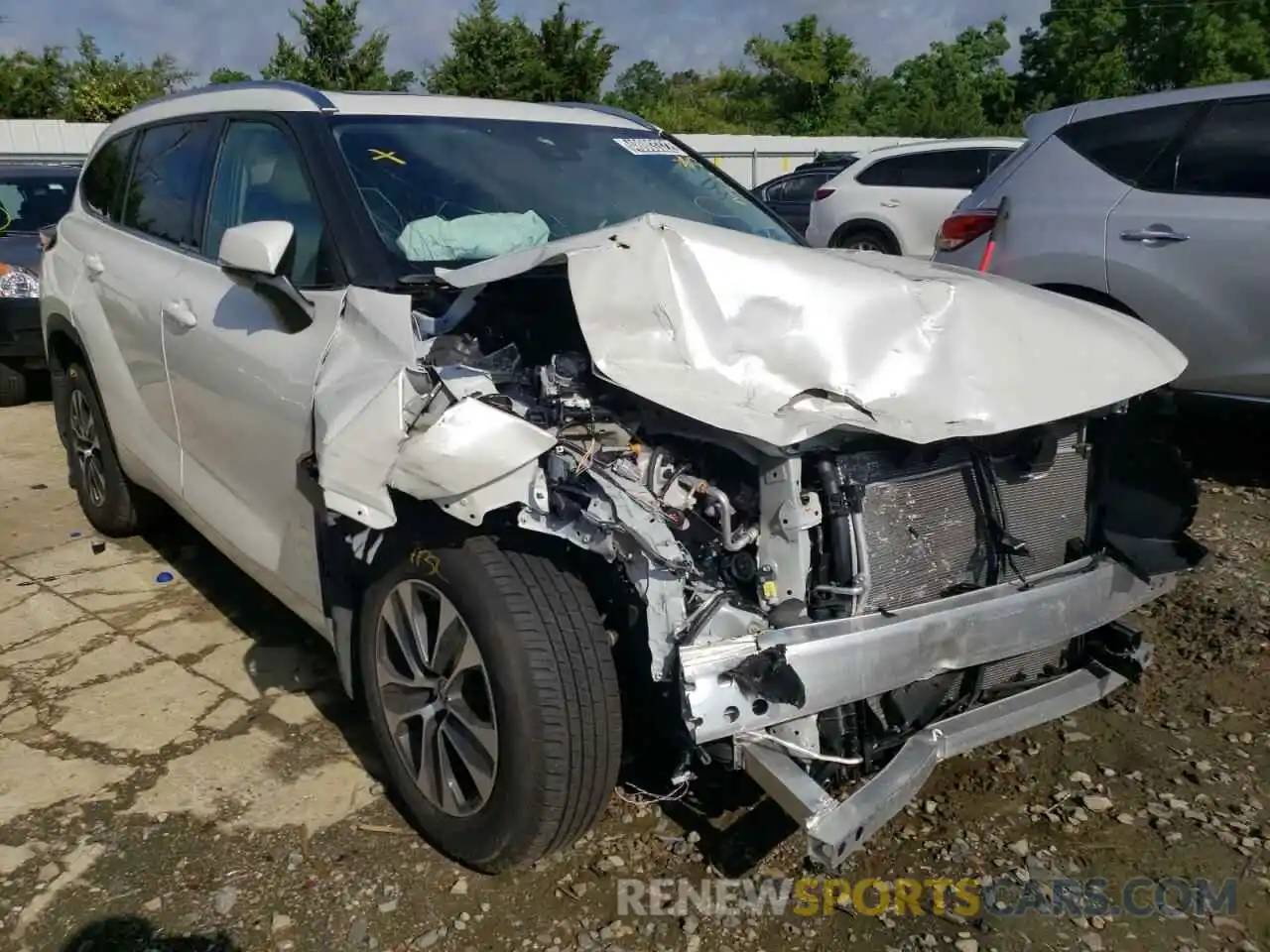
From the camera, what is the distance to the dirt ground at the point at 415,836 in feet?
7.89

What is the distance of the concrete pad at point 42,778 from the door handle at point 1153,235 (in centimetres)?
451

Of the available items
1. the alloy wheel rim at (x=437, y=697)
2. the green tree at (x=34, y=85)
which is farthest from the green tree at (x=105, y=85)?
the alloy wheel rim at (x=437, y=697)

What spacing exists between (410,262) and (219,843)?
1554mm

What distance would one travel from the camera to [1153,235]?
189 inches

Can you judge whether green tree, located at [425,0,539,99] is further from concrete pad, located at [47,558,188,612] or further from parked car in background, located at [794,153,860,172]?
concrete pad, located at [47,558,188,612]

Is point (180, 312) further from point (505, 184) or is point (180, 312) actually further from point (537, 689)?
point (537, 689)

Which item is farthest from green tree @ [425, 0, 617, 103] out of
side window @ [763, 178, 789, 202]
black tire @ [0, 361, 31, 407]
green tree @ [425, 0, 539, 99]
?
black tire @ [0, 361, 31, 407]

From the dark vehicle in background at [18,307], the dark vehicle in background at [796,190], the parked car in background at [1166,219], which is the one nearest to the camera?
the parked car in background at [1166,219]

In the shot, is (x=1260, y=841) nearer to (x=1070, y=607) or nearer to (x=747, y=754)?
(x=1070, y=607)

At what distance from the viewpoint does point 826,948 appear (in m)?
2.34

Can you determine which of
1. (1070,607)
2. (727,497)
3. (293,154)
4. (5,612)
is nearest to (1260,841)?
(1070,607)

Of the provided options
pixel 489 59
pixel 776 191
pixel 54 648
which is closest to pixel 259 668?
pixel 54 648

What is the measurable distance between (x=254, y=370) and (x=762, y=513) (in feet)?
4.99

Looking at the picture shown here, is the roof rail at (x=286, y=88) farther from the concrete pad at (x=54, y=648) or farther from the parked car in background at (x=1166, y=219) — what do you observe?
the parked car in background at (x=1166, y=219)
